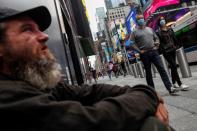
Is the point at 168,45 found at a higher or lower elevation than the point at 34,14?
lower

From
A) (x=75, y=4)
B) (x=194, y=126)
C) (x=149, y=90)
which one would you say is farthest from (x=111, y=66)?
(x=149, y=90)

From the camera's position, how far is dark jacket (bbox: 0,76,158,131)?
1.24m

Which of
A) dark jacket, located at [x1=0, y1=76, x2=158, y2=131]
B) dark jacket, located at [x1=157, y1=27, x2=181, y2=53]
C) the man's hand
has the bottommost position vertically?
the man's hand

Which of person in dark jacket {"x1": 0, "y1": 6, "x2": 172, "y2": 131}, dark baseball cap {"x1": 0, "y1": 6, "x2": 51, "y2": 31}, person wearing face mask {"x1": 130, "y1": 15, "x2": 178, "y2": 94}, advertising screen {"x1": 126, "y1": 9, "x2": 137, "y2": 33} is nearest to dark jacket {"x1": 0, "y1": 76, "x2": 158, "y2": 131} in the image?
person in dark jacket {"x1": 0, "y1": 6, "x2": 172, "y2": 131}

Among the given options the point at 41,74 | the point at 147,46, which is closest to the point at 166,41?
the point at 147,46

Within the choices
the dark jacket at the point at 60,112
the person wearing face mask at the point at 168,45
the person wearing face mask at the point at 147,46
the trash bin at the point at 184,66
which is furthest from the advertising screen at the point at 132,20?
the dark jacket at the point at 60,112

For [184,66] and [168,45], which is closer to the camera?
[168,45]

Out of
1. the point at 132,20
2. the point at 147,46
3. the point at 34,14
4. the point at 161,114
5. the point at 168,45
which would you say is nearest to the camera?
the point at 161,114

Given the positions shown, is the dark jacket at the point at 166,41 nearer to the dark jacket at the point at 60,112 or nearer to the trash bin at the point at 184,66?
the trash bin at the point at 184,66

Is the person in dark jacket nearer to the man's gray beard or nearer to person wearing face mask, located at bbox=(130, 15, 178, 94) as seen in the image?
the man's gray beard

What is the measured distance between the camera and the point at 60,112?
50.6 inches

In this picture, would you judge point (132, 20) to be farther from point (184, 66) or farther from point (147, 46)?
point (147, 46)

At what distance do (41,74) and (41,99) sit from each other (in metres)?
0.33

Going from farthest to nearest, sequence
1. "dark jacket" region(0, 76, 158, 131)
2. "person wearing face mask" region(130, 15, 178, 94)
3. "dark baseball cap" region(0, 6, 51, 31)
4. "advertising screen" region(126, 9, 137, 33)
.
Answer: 1. "advertising screen" region(126, 9, 137, 33)
2. "person wearing face mask" region(130, 15, 178, 94)
3. "dark baseball cap" region(0, 6, 51, 31)
4. "dark jacket" region(0, 76, 158, 131)
